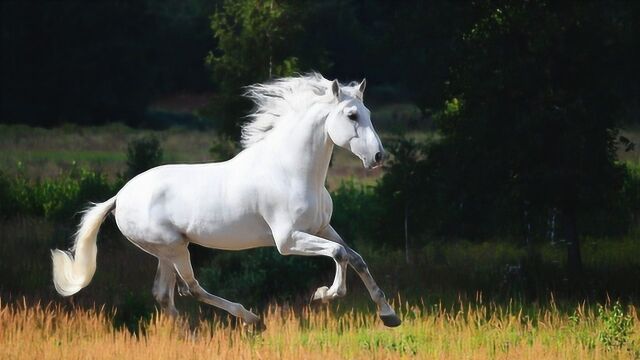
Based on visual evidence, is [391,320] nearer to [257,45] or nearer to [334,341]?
[334,341]

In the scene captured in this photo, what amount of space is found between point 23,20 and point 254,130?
38901 mm

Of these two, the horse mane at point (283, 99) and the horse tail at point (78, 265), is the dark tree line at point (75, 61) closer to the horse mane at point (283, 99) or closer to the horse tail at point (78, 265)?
the horse tail at point (78, 265)

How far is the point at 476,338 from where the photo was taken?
9609 millimetres

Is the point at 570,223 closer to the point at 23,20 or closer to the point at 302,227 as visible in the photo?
the point at 302,227

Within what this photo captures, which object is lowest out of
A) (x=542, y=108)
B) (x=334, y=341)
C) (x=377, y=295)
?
(x=334, y=341)

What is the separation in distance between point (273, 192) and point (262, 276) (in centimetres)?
588

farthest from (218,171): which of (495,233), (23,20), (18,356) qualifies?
(23,20)

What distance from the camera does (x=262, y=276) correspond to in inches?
573

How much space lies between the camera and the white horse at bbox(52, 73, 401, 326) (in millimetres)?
8609

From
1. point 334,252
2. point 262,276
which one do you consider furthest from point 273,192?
point 262,276

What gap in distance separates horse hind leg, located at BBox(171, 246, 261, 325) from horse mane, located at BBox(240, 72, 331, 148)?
102cm

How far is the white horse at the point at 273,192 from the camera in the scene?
28.2 ft

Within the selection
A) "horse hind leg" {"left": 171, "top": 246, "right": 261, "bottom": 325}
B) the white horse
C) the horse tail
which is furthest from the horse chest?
the horse tail

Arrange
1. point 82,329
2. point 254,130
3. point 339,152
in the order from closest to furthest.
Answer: point 254,130
point 82,329
point 339,152
